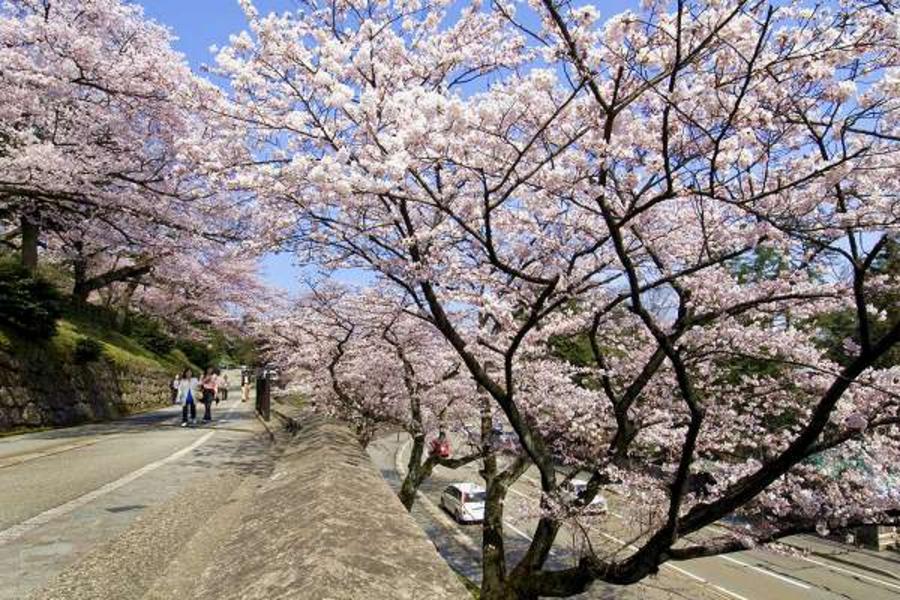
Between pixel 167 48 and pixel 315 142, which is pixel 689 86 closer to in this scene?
pixel 315 142

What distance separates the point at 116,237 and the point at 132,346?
46.0 feet

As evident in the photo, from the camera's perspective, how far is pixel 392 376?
14680 millimetres

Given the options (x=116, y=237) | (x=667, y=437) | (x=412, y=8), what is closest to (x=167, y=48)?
(x=116, y=237)

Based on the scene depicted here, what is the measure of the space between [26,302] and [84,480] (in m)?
9.44

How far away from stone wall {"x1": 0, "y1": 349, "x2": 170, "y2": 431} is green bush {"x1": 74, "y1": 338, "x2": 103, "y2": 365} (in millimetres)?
251

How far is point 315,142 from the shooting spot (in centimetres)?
645

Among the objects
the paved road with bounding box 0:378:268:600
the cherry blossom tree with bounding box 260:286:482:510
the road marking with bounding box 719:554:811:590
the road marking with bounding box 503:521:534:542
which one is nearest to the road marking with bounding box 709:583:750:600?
the road marking with bounding box 719:554:811:590

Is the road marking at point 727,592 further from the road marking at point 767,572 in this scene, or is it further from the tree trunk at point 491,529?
the tree trunk at point 491,529

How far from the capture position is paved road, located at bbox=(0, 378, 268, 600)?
477 centimetres

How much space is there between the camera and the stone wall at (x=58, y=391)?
1407 centimetres

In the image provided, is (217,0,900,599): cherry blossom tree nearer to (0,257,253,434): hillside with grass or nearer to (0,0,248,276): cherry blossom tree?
(0,0,248,276): cherry blossom tree

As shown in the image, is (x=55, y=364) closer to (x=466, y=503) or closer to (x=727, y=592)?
(x=466, y=503)

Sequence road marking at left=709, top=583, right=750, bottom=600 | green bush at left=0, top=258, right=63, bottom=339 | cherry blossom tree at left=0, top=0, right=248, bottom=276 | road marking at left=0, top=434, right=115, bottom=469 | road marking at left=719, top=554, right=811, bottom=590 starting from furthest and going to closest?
road marking at left=719, top=554, right=811, bottom=590
road marking at left=709, top=583, right=750, bottom=600
green bush at left=0, top=258, right=63, bottom=339
cherry blossom tree at left=0, top=0, right=248, bottom=276
road marking at left=0, top=434, right=115, bottom=469

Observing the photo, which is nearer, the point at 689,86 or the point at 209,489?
the point at 689,86
